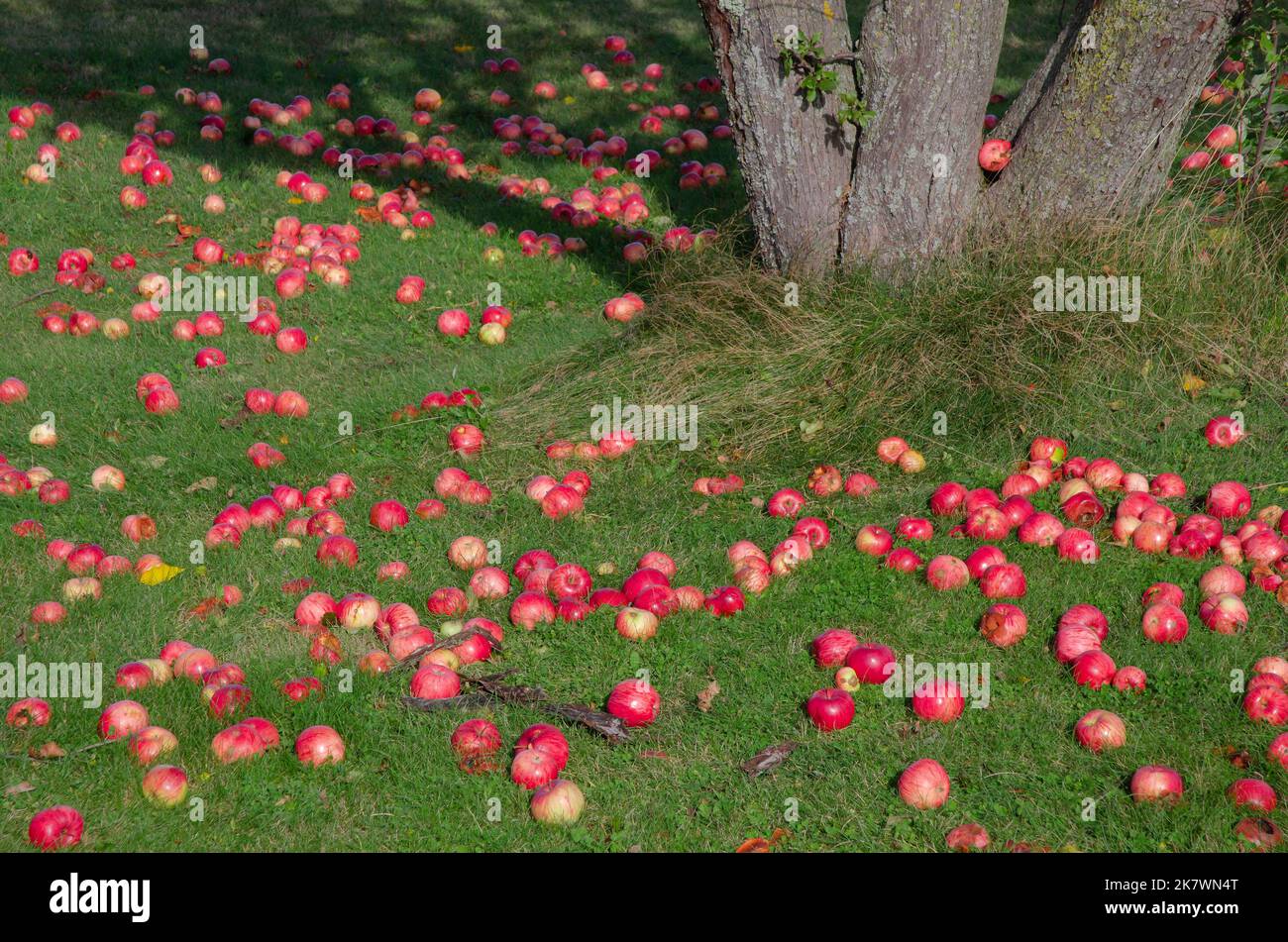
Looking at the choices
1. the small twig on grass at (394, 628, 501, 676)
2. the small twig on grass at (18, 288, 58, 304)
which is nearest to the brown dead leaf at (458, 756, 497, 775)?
the small twig on grass at (394, 628, 501, 676)

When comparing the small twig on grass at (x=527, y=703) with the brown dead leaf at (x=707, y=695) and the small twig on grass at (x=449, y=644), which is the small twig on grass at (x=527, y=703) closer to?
the small twig on grass at (x=449, y=644)

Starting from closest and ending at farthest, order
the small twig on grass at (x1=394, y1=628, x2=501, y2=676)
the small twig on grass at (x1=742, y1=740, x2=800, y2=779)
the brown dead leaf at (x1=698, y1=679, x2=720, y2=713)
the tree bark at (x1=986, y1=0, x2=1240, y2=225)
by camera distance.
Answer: the small twig on grass at (x1=742, y1=740, x2=800, y2=779)
the brown dead leaf at (x1=698, y1=679, x2=720, y2=713)
the small twig on grass at (x1=394, y1=628, x2=501, y2=676)
the tree bark at (x1=986, y1=0, x2=1240, y2=225)

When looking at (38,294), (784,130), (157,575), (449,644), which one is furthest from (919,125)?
(38,294)

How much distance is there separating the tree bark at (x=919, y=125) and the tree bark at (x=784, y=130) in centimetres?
13

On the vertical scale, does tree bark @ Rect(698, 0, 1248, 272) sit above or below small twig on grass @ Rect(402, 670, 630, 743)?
above

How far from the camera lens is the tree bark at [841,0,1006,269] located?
6.16 meters

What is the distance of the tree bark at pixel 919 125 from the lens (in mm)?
6160

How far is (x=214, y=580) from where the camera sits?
5133mm

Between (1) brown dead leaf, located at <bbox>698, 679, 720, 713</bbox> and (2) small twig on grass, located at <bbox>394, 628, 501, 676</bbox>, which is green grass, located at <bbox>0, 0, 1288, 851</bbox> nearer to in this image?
(1) brown dead leaf, located at <bbox>698, 679, 720, 713</bbox>

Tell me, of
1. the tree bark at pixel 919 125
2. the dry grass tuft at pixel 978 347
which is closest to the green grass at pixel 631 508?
the dry grass tuft at pixel 978 347

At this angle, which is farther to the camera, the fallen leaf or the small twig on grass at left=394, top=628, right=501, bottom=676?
the fallen leaf

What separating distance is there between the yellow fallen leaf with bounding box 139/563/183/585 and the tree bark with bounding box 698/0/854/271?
139 inches

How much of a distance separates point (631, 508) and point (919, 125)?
2.52m

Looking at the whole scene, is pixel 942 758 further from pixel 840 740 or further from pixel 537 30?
pixel 537 30
